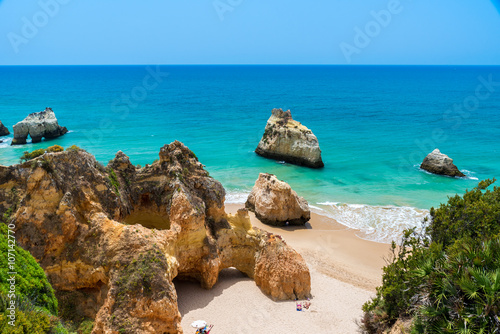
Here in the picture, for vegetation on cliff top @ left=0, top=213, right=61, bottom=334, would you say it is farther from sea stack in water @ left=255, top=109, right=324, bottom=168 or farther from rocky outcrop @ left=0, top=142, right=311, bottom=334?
sea stack in water @ left=255, top=109, right=324, bottom=168

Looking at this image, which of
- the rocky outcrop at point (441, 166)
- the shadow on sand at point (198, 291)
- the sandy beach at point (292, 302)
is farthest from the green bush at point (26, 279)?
the rocky outcrop at point (441, 166)

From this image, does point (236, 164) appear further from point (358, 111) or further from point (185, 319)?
point (358, 111)

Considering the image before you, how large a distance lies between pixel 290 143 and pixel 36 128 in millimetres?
40891

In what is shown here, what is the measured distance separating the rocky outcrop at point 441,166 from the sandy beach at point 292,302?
24.1 meters

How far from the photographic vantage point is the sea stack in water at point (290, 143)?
155 feet

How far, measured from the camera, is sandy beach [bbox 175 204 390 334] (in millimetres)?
16516

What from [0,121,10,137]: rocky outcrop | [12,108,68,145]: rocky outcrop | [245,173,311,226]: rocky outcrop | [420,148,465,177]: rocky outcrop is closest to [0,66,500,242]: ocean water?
[420,148,465,177]: rocky outcrop

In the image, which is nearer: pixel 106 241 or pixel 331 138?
pixel 106 241

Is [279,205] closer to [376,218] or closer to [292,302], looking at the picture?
[376,218]

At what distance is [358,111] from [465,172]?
1932 inches

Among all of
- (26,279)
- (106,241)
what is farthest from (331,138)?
(26,279)

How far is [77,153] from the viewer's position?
50.7 feet

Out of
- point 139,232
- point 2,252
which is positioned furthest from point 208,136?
point 2,252

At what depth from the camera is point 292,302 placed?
18.3 meters
